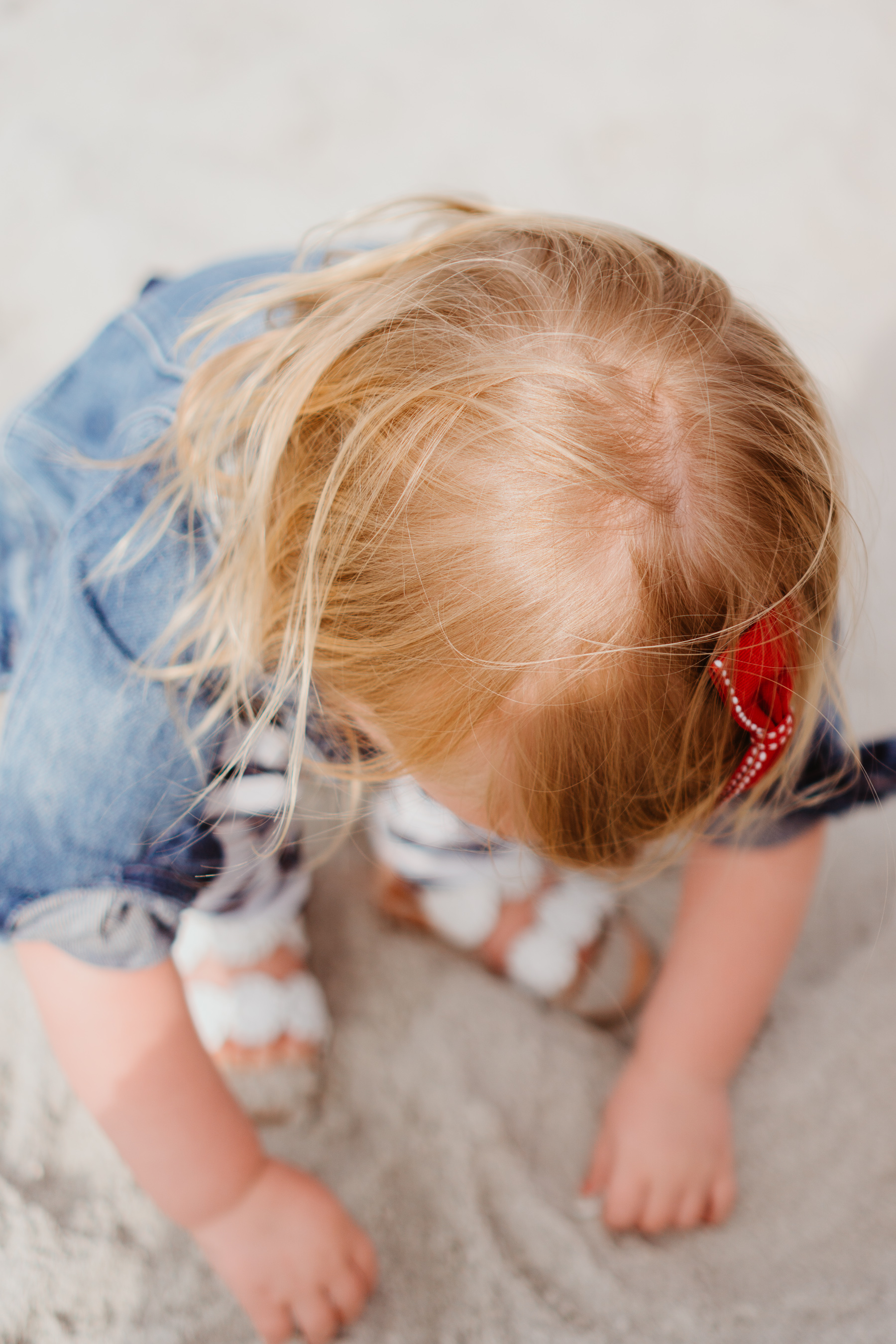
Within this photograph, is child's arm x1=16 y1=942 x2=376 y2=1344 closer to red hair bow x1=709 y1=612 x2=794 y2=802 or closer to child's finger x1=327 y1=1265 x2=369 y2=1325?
child's finger x1=327 y1=1265 x2=369 y2=1325

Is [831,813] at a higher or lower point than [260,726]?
lower

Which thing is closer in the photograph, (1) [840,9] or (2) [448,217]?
(2) [448,217]

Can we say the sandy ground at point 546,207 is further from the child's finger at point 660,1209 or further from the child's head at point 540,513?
the child's head at point 540,513

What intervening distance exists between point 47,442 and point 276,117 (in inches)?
35.6

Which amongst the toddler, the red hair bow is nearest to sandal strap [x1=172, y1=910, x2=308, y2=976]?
the toddler

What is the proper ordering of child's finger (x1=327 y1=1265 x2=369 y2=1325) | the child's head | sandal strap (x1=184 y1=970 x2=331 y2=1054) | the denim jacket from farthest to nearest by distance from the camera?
1. sandal strap (x1=184 y1=970 x2=331 y2=1054)
2. child's finger (x1=327 y1=1265 x2=369 y2=1325)
3. the denim jacket
4. the child's head

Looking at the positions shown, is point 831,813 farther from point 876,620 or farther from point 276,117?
point 276,117

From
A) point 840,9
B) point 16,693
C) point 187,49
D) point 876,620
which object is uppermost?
point 840,9

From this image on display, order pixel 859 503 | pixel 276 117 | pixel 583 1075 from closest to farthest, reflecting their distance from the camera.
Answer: pixel 583 1075
pixel 859 503
pixel 276 117

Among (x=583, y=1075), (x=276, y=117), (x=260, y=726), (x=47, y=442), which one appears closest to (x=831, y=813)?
(x=583, y=1075)

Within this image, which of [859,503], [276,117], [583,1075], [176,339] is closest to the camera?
[176,339]

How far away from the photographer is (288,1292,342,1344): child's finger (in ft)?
2.38

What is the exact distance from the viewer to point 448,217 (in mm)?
830

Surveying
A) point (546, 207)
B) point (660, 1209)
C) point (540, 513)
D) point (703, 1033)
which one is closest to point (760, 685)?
point (540, 513)
